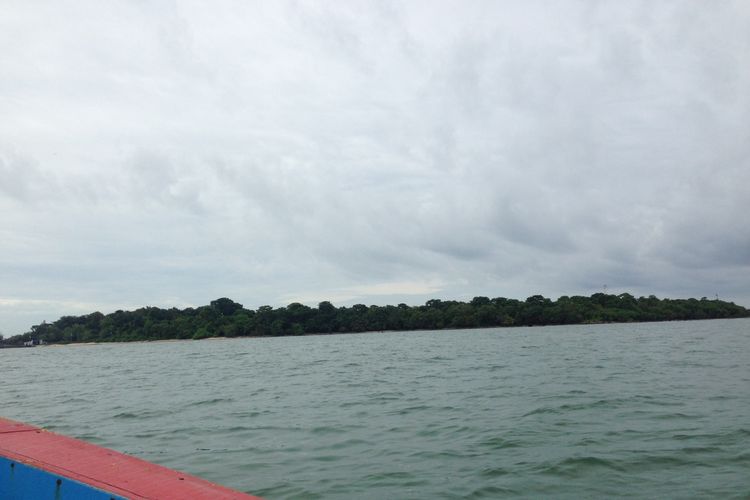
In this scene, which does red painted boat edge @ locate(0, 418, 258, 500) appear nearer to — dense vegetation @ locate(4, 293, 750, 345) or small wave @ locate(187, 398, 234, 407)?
small wave @ locate(187, 398, 234, 407)

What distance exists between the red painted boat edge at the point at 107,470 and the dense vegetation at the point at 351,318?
13286cm

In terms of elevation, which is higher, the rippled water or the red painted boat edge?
the red painted boat edge

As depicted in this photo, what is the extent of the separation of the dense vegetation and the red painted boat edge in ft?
436

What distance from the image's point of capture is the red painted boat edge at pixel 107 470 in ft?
15.6

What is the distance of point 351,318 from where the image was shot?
5625 inches

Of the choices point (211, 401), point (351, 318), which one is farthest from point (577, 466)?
point (351, 318)

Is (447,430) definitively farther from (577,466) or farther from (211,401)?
(211,401)

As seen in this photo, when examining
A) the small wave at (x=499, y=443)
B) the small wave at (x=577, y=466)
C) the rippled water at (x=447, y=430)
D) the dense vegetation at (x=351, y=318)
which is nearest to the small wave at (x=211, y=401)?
the rippled water at (x=447, y=430)

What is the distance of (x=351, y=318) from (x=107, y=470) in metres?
138

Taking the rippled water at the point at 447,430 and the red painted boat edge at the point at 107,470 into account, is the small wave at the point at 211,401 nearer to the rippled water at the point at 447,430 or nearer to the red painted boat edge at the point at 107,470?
the rippled water at the point at 447,430


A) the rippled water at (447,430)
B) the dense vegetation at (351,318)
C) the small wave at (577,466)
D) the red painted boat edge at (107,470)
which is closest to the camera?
the red painted boat edge at (107,470)

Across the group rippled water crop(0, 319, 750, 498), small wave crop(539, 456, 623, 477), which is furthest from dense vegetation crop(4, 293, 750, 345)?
small wave crop(539, 456, 623, 477)

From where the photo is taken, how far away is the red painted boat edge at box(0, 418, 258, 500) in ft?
15.6

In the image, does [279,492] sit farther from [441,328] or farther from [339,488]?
[441,328]
